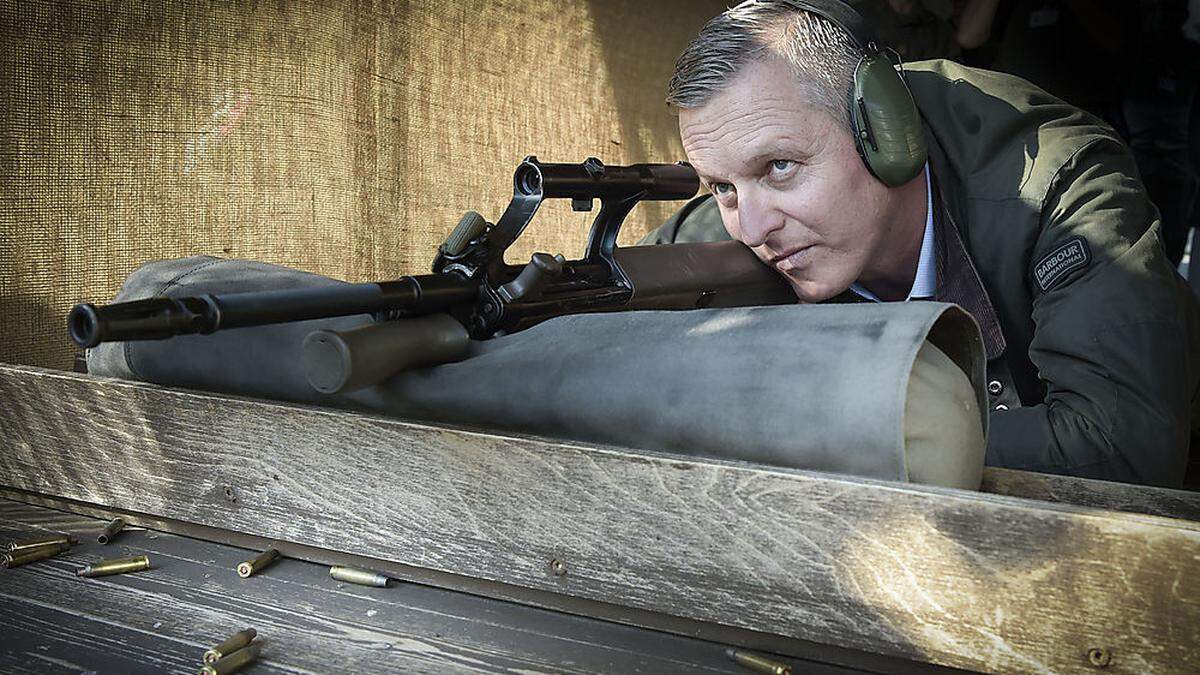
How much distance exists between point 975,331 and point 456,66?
2.27 metres

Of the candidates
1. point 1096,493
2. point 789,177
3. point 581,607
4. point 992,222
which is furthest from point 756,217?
point 581,607

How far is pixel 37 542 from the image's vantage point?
126cm

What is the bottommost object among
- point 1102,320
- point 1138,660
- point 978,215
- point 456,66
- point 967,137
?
point 1138,660

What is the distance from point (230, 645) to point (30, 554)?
41 centimetres

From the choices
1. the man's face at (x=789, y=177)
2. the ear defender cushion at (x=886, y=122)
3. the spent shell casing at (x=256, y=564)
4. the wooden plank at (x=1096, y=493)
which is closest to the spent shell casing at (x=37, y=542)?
the spent shell casing at (x=256, y=564)

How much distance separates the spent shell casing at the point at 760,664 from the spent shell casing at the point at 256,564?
0.55 meters

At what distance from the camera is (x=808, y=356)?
986 mm

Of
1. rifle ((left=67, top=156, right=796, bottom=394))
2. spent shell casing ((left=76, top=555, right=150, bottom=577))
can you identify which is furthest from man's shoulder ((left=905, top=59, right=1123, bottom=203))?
spent shell casing ((left=76, top=555, right=150, bottom=577))

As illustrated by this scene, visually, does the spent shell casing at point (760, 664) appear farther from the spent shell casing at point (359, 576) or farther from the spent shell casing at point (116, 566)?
the spent shell casing at point (116, 566)

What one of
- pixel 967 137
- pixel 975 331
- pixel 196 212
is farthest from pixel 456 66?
pixel 975 331

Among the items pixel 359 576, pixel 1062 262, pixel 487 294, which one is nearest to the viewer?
pixel 359 576

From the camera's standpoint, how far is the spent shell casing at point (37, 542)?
1223 millimetres

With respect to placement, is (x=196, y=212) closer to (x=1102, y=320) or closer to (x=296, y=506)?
(x=296, y=506)

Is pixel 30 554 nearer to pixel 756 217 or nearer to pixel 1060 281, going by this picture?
pixel 756 217
